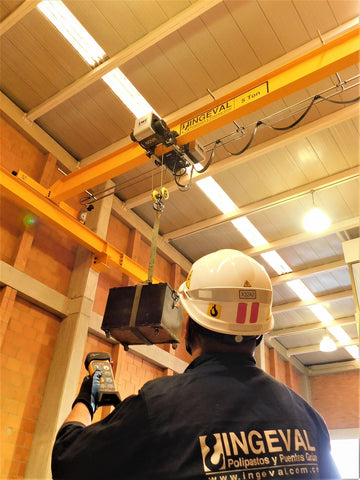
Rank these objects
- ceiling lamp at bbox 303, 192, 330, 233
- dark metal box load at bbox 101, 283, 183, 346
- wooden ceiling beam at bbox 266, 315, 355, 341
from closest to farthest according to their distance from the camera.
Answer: dark metal box load at bbox 101, 283, 183, 346, ceiling lamp at bbox 303, 192, 330, 233, wooden ceiling beam at bbox 266, 315, 355, 341

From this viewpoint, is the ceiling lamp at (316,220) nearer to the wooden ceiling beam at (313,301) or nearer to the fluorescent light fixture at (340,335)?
the wooden ceiling beam at (313,301)

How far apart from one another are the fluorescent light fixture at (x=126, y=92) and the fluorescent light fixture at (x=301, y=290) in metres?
6.13

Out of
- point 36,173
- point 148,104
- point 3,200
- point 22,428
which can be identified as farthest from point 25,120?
point 22,428

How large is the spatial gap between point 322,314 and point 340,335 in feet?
4.73

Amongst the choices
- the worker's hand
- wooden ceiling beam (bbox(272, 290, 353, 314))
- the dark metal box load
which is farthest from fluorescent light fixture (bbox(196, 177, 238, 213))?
the worker's hand

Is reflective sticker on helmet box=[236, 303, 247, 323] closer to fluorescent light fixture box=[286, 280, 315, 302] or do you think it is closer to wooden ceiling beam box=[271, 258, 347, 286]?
wooden ceiling beam box=[271, 258, 347, 286]

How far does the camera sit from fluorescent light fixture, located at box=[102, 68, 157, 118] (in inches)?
264

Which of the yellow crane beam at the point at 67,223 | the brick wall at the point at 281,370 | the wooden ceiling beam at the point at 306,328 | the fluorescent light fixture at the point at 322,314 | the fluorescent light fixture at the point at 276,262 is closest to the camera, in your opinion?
the yellow crane beam at the point at 67,223

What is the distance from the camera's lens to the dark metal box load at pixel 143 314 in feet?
14.8

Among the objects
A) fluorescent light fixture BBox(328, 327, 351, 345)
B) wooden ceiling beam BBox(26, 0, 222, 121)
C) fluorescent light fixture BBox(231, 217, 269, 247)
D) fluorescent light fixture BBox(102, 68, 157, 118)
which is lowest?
fluorescent light fixture BBox(328, 327, 351, 345)

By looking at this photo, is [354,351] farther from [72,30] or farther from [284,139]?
[72,30]

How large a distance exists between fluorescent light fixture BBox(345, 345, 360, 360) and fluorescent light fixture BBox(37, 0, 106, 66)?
1166 cm

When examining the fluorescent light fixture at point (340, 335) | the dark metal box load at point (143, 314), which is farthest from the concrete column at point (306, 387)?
the dark metal box load at point (143, 314)

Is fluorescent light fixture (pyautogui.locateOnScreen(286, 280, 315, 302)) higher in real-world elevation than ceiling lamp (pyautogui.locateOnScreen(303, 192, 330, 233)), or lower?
higher
